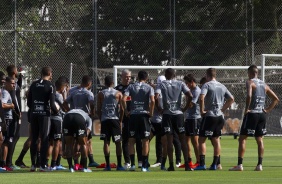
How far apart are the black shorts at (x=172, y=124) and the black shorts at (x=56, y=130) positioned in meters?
2.23

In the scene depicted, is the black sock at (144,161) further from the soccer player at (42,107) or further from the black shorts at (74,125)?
the soccer player at (42,107)

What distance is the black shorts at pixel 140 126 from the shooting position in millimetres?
21375

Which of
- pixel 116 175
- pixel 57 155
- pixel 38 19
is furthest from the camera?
pixel 38 19

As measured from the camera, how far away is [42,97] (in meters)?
21.1

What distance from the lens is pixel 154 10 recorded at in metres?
41.8

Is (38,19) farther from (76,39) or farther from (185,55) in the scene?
(185,55)

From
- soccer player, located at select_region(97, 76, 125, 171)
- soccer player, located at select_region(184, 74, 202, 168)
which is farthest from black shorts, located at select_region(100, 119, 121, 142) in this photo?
soccer player, located at select_region(184, 74, 202, 168)

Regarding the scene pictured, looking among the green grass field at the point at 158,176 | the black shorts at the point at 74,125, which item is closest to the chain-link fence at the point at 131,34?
the green grass field at the point at 158,176

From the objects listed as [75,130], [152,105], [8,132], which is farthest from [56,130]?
[152,105]

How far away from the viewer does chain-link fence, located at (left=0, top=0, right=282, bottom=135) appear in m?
41.0

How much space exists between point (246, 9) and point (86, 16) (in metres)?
6.50

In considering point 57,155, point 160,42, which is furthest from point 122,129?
point 160,42

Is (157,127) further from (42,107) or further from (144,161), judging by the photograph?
(42,107)

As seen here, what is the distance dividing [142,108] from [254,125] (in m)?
2.37
